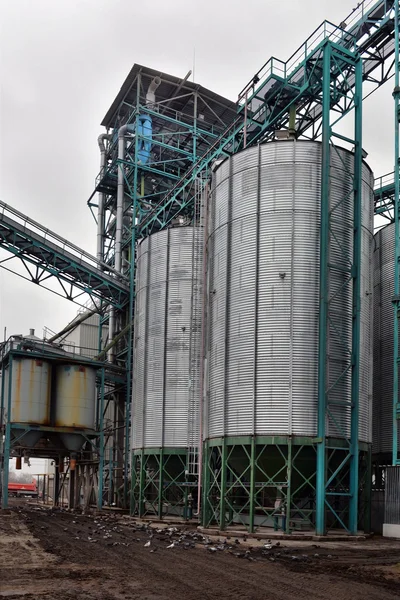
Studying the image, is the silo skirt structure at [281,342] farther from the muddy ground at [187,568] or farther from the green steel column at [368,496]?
the muddy ground at [187,568]

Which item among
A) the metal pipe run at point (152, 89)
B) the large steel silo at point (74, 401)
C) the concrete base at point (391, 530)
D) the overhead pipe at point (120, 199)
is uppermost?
the metal pipe run at point (152, 89)

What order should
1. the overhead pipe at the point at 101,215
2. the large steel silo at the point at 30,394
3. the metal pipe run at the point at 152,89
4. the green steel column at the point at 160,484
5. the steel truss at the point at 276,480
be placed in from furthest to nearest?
the overhead pipe at the point at 101,215, the metal pipe run at the point at 152,89, the large steel silo at the point at 30,394, the green steel column at the point at 160,484, the steel truss at the point at 276,480

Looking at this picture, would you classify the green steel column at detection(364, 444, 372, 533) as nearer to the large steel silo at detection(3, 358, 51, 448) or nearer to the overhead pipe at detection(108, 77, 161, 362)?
the large steel silo at detection(3, 358, 51, 448)

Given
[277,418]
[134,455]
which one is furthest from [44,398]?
[277,418]

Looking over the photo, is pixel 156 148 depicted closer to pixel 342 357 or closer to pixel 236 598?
pixel 342 357

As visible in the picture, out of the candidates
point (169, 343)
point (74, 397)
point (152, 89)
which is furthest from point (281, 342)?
point (152, 89)

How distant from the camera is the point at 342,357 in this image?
31.2 m

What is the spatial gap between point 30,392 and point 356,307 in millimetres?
22211

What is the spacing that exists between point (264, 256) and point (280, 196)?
8.62ft

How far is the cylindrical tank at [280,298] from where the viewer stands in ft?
99.2

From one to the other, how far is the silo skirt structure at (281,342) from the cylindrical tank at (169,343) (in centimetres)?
650

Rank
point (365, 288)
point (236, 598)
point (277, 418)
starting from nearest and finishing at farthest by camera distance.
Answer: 1. point (236, 598)
2. point (277, 418)
3. point (365, 288)

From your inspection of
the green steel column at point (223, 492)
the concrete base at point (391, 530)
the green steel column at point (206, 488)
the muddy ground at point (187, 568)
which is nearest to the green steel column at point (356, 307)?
the concrete base at point (391, 530)

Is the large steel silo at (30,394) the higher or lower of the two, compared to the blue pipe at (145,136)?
lower
